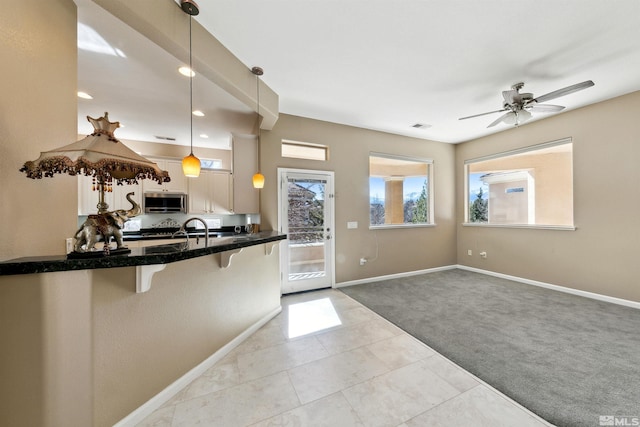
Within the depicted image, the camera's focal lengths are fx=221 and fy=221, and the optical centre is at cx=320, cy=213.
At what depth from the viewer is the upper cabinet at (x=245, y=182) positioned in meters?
3.72

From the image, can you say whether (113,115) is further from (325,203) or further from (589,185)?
(589,185)

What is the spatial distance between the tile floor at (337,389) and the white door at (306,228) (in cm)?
134

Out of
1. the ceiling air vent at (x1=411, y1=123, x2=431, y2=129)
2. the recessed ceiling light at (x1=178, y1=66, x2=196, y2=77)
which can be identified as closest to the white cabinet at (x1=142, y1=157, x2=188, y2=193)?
the recessed ceiling light at (x1=178, y1=66, x2=196, y2=77)

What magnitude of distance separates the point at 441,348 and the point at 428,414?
0.89m

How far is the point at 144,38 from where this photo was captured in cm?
182

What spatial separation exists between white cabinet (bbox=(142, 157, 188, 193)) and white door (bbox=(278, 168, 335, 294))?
2315mm

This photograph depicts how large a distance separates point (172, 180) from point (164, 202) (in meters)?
0.46

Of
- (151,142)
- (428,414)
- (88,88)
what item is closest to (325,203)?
(428,414)

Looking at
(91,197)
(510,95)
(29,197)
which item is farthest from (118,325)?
(510,95)

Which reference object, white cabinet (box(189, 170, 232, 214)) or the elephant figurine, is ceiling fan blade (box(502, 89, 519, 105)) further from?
white cabinet (box(189, 170, 232, 214))

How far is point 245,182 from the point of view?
3738 mm

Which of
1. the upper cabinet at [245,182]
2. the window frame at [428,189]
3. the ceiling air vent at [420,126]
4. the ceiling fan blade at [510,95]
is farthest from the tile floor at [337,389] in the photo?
the ceiling air vent at [420,126]

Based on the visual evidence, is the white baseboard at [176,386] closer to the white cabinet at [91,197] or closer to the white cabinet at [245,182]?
the white cabinet at [245,182]

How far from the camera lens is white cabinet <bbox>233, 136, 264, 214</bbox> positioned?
12.2ft
